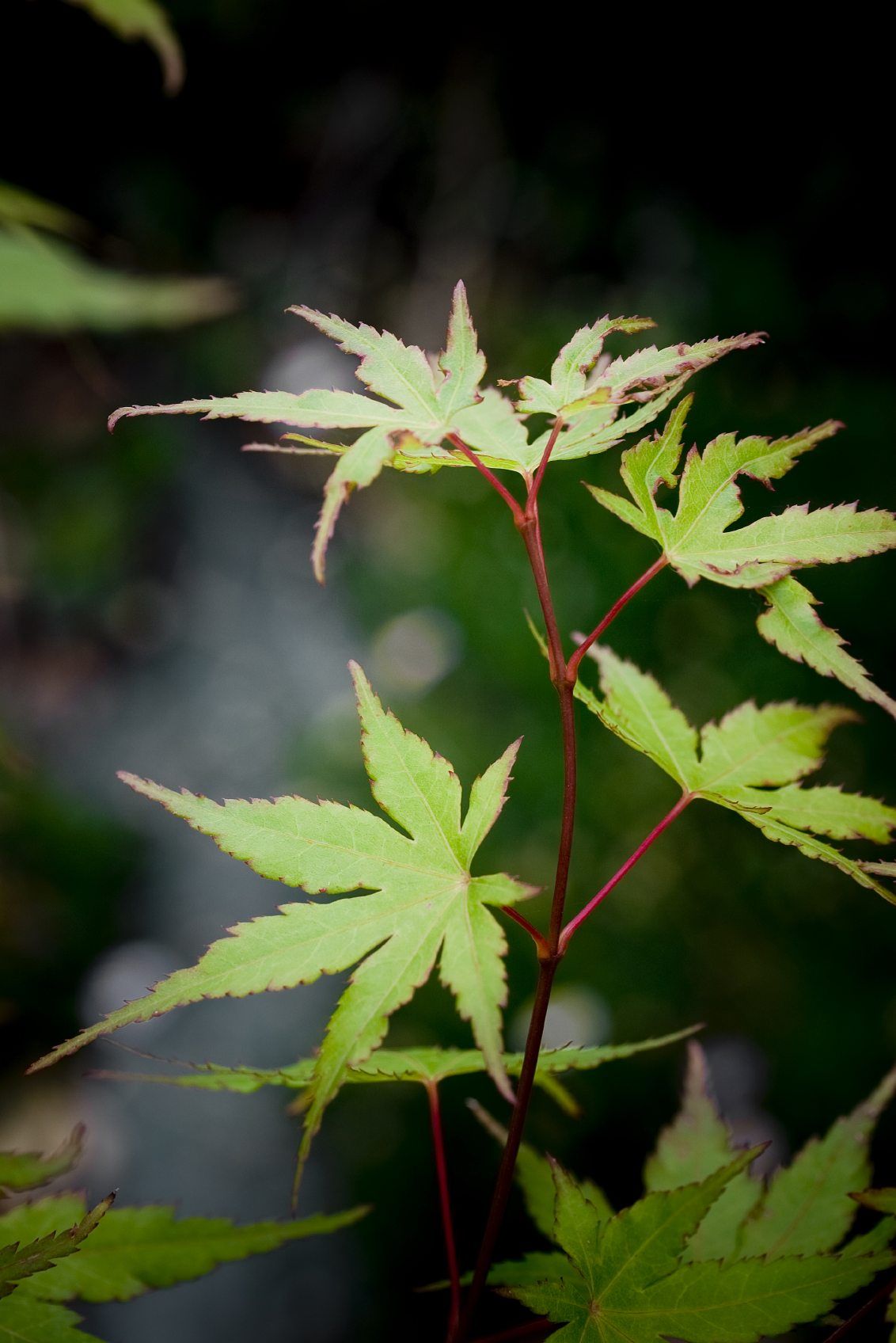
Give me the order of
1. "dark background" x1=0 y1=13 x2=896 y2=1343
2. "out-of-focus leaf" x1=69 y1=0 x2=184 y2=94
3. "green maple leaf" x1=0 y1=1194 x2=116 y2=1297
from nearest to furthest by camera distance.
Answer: "green maple leaf" x1=0 y1=1194 x2=116 y2=1297
"out-of-focus leaf" x1=69 y1=0 x2=184 y2=94
"dark background" x1=0 y1=13 x2=896 y2=1343

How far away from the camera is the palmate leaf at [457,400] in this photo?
367mm

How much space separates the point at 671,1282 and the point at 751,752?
0.89ft

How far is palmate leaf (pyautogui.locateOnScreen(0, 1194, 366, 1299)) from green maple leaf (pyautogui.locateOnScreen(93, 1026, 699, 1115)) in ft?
0.24

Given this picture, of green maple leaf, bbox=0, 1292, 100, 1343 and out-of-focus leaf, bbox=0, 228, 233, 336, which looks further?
out-of-focus leaf, bbox=0, 228, 233, 336

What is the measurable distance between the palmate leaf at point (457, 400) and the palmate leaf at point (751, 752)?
141 millimetres

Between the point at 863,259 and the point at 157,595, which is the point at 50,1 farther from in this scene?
the point at 863,259

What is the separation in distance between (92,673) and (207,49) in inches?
92.3

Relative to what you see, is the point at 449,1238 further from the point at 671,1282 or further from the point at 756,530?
the point at 756,530

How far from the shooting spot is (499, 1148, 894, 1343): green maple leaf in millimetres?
379

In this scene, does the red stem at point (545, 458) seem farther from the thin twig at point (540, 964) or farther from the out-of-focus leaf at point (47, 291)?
the out-of-focus leaf at point (47, 291)

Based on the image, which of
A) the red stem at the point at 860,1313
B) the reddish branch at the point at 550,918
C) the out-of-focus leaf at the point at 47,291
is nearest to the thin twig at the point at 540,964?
the reddish branch at the point at 550,918

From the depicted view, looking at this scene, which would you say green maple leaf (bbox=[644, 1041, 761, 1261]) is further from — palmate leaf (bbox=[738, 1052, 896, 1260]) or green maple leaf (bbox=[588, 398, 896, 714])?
green maple leaf (bbox=[588, 398, 896, 714])

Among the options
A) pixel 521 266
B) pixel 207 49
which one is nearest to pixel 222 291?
pixel 207 49

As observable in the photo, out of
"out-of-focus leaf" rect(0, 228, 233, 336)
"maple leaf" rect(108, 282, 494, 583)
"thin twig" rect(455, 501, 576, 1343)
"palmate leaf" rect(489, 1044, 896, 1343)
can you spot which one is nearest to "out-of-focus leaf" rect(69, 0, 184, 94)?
"out-of-focus leaf" rect(0, 228, 233, 336)
